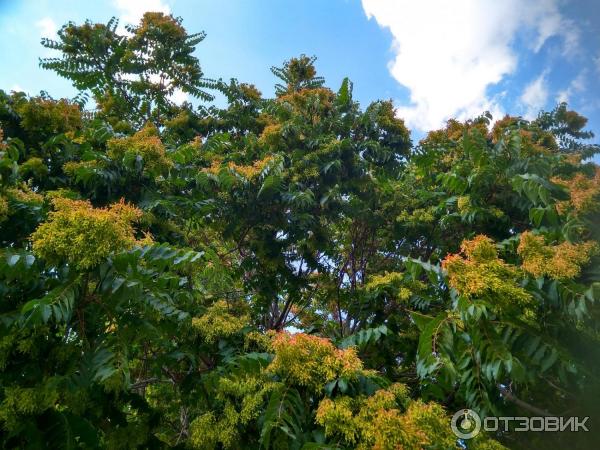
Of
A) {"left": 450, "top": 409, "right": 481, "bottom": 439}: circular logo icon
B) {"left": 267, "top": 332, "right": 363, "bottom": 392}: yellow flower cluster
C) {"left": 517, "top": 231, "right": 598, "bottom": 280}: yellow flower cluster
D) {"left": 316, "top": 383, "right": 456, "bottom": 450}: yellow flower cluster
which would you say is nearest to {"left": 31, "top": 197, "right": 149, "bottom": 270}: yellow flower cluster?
{"left": 267, "top": 332, "right": 363, "bottom": 392}: yellow flower cluster

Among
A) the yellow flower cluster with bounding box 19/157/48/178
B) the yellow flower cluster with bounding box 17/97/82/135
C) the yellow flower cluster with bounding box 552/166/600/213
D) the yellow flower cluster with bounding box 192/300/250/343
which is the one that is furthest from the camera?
the yellow flower cluster with bounding box 17/97/82/135

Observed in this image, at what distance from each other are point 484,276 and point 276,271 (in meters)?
3.90

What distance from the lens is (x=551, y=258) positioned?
3.15 meters

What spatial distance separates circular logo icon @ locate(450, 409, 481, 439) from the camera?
124 inches

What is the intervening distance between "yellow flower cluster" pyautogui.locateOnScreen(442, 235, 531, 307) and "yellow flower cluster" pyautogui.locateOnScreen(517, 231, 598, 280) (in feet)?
0.44

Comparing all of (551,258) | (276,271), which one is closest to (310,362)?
(551,258)

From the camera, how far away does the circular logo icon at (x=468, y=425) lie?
3146 millimetres

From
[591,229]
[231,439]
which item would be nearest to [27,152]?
[231,439]

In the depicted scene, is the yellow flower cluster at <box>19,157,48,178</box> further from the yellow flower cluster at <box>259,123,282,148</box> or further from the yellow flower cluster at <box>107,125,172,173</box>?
the yellow flower cluster at <box>259,123,282,148</box>

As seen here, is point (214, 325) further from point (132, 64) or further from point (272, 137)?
point (132, 64)

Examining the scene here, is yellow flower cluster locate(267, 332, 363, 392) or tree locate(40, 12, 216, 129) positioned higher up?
tree locate(40, 12, 216, 129)

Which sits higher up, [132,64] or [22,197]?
[132,64]

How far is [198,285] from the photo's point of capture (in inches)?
271

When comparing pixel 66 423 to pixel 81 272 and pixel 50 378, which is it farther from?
pixel 81 272
